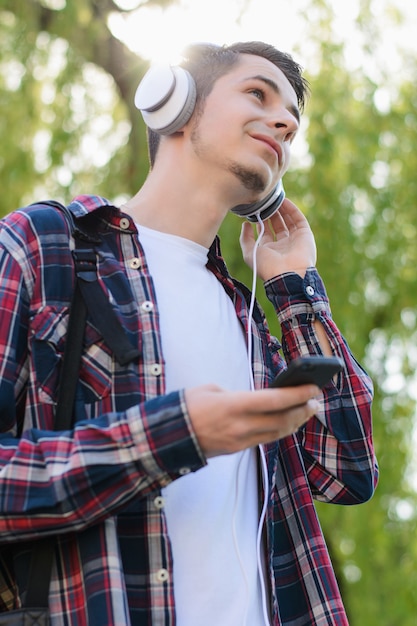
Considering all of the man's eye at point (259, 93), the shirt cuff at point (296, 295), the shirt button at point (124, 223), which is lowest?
the shirt cuff at point (296, 295)

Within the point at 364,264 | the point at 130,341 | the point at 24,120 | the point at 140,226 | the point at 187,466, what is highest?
the point at 24,120

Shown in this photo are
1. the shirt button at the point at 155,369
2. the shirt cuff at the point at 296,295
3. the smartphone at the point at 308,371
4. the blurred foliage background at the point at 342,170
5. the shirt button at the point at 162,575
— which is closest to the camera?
the smartphone at the point at 308,371

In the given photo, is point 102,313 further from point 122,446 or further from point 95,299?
point 122,446

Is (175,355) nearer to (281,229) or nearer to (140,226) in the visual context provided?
(140,226)

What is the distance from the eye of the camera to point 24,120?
5.23 meters

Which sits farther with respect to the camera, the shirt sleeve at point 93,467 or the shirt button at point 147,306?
the shirt button at point 147,306

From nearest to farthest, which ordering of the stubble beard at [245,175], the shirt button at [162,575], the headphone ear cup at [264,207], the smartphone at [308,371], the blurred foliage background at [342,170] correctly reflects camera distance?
the smartphone at [308,371] < the shirt button at [162,575] < the stubble beard at [245,175] < the headphone ear cup at [264,207] < the blurred foliage background at [342,170]

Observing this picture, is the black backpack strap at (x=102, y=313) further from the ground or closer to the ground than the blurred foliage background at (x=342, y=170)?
closer to the ground

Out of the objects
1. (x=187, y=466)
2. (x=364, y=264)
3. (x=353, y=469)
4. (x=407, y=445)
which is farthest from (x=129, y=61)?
(x=187, y=466)

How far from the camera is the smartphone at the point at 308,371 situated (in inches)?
51.7

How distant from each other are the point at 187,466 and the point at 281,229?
1068mm

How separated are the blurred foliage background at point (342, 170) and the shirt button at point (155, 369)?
126 inches

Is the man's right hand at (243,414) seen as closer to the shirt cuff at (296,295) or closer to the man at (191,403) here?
the man at (191,403)

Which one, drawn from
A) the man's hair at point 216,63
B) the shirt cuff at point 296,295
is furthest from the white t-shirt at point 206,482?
the man's hair at point 216,63
